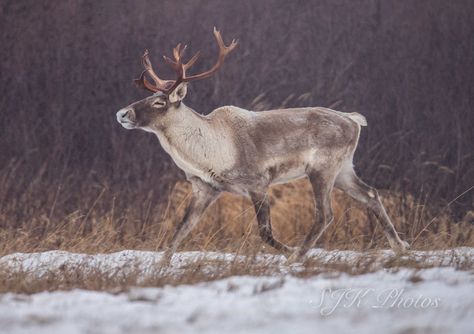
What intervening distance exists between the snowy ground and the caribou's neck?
123 centimetres

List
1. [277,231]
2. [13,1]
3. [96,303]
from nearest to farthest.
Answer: [96,303], [277,231], [13,1]

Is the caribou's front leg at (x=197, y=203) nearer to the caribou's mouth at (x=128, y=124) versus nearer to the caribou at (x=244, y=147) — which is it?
the caribou at (x=244, y=147)

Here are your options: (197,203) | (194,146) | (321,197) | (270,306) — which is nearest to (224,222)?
(197,203)

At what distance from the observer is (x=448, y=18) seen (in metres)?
8.59

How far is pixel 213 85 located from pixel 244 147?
272cm

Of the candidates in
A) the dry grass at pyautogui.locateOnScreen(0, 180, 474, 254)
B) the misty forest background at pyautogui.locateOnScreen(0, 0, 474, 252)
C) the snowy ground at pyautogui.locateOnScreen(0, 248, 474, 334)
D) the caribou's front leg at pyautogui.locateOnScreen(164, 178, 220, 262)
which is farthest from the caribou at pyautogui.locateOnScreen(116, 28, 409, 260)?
the misty forest background at pyautogui.locateOnScreen(0, 0, 474, 252)

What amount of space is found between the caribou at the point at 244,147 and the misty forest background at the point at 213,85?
1.49m

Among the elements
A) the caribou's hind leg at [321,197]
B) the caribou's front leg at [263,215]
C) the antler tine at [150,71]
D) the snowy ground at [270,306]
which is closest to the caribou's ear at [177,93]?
the antler tine at [150,71]

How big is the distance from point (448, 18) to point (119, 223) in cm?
410

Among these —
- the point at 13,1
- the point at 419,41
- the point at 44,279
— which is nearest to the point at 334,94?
the point at 419,41

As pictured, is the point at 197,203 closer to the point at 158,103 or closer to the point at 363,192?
the point at 158,103

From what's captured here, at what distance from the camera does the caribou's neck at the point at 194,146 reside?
18.6 ft

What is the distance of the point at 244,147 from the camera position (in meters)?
5.77

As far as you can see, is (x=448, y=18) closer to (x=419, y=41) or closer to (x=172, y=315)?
(x=419, y=41)
